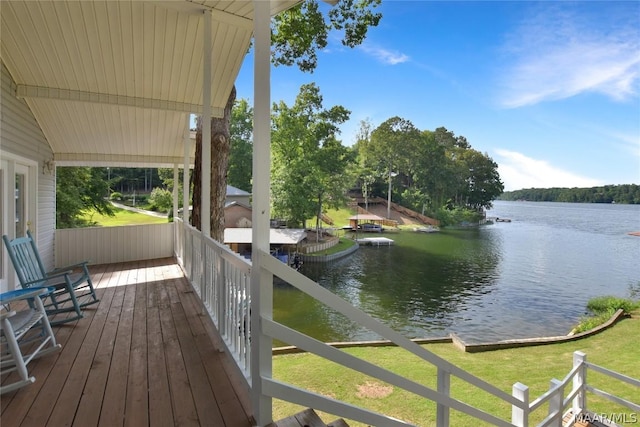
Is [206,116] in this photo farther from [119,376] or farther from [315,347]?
[315,347]

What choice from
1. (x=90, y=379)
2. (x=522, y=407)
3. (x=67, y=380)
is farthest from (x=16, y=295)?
(x=522, y=407)

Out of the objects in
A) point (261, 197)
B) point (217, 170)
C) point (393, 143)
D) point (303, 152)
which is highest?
point (393, 143)

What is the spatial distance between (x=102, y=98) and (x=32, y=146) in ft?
5.21

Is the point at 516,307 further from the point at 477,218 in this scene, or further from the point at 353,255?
the point at 477,218

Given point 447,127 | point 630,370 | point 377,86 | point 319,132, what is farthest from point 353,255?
point 447,127

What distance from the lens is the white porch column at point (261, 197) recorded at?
177cm


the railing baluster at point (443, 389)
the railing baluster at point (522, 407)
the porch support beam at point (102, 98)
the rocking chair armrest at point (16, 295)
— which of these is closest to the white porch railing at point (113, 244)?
the porch support beam at point (102, 98)

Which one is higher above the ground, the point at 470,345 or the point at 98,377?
the point at 98,377

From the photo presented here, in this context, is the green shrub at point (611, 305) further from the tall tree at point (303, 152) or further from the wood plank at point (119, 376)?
the tall tree at point (303, 152)

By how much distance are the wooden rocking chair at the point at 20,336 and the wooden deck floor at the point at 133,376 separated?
0.09m

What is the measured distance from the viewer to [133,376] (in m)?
2.44

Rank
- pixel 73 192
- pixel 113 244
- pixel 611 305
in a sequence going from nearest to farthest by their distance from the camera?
1. pixel 113 244
2. pixel 611 305
3. pixel 73 192

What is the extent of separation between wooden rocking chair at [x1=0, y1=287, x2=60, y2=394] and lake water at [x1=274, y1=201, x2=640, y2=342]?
8483 mm

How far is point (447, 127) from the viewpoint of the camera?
53875mm
